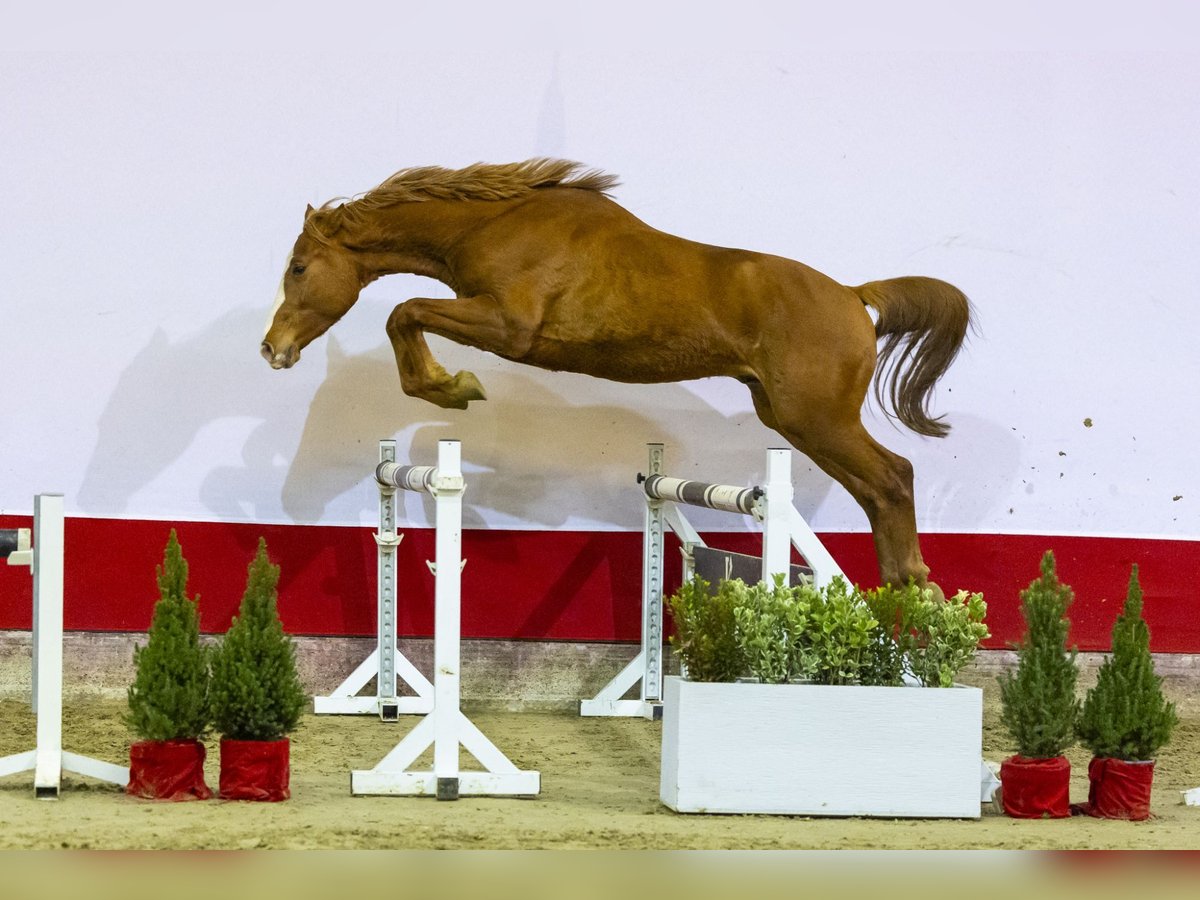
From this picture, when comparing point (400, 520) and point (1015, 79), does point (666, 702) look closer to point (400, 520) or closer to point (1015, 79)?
point (400, 520)

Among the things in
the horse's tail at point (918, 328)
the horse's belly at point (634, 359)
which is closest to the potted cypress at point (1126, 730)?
the horse's tail at point (918, 328)

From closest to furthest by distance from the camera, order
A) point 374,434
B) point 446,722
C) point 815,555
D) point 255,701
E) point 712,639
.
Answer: point 255,701 < point 712,639 < point 446,722 < point 815,555 < point 374,434

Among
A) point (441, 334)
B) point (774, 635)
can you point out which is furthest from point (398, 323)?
point (774, 635)

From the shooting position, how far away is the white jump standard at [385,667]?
5137 millimetres

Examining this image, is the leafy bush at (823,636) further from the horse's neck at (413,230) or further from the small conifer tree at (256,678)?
the horse's neck at (413,230)

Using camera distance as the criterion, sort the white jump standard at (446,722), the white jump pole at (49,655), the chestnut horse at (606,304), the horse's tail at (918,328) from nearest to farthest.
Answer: the white jump pole at (49,655) < the white jump standard at (446,722) < the chestnut horse at (606,304) < the horse's tail at (918,328)

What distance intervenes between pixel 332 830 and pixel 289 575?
227 cm

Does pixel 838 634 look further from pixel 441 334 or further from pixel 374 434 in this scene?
pixel 374 434

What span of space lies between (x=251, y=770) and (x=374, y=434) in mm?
2088

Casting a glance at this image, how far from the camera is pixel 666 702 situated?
3713 millimetres

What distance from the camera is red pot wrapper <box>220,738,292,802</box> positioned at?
365 centimetres

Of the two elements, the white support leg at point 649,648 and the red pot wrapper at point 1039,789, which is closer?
the red pot wrapper at point 1039,789

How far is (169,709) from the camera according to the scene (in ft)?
11.8

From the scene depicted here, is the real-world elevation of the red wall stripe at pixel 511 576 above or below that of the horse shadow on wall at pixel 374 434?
below
